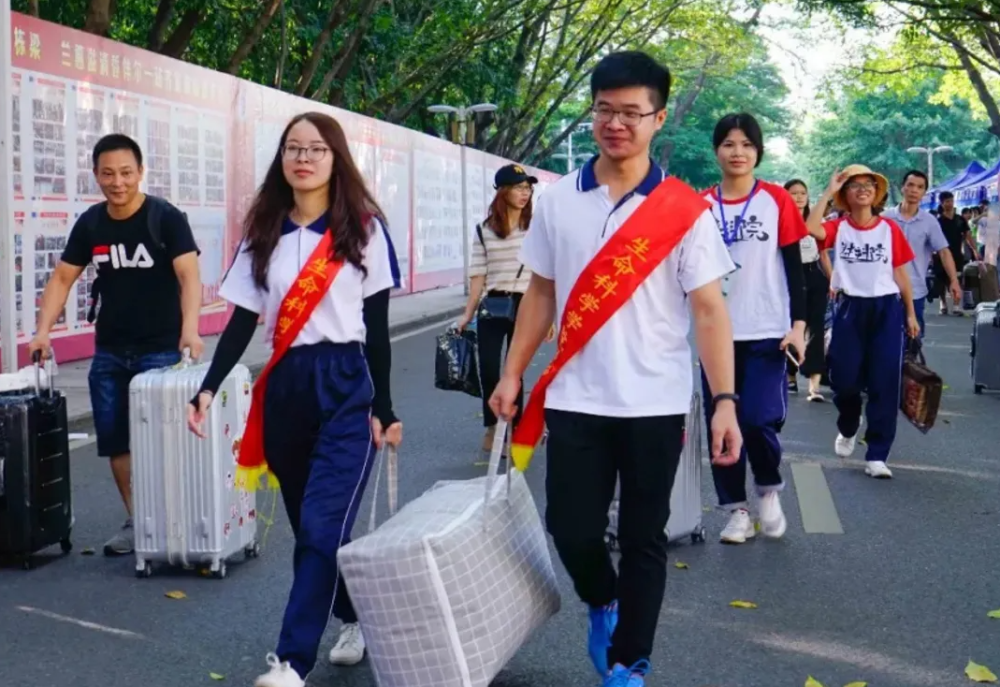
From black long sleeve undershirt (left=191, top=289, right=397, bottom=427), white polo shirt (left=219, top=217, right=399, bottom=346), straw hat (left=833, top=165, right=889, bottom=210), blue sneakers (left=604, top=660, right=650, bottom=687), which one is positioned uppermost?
straw hat (left=833, top=165, right=889, bottom=210)

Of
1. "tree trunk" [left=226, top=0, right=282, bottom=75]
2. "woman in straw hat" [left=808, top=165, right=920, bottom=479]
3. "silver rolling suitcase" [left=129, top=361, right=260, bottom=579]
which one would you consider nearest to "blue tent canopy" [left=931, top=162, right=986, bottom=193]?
"tree trunk" [left=226, top=0, right=282, bottom=75]

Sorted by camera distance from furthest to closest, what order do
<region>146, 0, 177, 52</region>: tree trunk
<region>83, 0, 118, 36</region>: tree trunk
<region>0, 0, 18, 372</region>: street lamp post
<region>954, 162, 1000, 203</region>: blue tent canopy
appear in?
1. <region>954, 162, 1000, 203</region>: blue tent canopy
2. <region>146, 0, 177, 52</region>: tree trunk
3. <region>83, 0, 118, 36</region>: tree trunk
4. <region>0, 0, 18, 372</region>: street lamp post

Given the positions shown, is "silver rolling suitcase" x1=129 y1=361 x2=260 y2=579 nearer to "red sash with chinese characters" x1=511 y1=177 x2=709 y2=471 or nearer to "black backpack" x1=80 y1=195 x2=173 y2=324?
"black backpack" x1=80 y1=195 x2=173 y2=324

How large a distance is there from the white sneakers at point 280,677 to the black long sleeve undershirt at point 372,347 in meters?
0.76

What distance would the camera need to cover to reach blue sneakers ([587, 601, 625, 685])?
4641 mm

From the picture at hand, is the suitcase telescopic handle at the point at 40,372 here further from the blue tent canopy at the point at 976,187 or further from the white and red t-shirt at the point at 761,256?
the blue tent canopy at the point at 976,187

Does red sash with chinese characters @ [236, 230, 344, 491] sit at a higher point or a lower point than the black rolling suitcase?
higher

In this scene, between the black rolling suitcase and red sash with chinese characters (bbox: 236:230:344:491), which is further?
the black rolling suitcase

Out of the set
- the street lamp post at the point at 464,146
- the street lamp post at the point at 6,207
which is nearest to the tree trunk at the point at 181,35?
the street lamp post at the point at 464,146

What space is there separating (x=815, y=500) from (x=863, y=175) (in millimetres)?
1650

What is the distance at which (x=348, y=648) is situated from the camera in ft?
16.5

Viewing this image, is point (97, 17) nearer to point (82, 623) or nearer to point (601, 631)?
point (82, 623)

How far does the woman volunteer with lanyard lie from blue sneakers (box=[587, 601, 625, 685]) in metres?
1.96

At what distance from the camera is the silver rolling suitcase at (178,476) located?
245 inches
